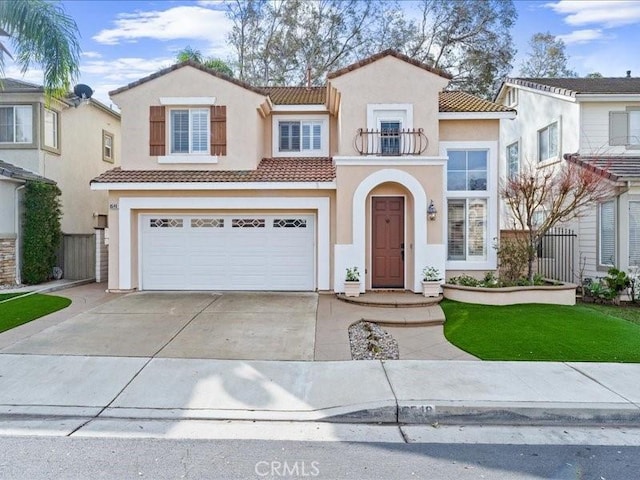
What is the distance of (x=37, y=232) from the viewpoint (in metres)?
15.0

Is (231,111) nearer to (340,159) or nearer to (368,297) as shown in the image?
(340,159)

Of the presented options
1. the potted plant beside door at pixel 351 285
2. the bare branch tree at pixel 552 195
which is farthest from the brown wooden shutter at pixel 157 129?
the bare branch tree at pixel 552 195

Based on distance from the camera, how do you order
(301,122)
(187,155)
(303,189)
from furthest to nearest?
(301,122) → (187,155) → (303,189)

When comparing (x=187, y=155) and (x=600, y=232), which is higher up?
(x=187, y=155)

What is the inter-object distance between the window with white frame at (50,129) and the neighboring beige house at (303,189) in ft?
14.7

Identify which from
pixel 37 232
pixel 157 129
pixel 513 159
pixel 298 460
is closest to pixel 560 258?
pixel 513 159

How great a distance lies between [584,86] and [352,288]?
461 inches

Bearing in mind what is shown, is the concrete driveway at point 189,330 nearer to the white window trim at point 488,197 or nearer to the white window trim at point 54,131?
the white window trim at point 488,197

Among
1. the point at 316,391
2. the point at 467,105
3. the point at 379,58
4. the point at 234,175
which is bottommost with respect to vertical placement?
the point at 316,391

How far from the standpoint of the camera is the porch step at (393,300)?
11.2 meters

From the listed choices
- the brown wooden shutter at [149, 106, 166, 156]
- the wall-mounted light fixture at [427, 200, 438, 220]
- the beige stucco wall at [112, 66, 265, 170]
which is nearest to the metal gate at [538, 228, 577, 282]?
the wall-mounted light fixture at [427, 200, 438, 220]

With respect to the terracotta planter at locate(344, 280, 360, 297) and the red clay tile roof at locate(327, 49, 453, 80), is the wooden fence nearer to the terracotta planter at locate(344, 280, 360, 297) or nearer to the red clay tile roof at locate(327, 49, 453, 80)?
the terracotta planter at locate(344, 280, 360, 297)

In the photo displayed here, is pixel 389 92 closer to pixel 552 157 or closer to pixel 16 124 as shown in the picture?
pixel 552 157

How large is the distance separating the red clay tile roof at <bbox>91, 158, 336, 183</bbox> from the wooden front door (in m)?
1.65
